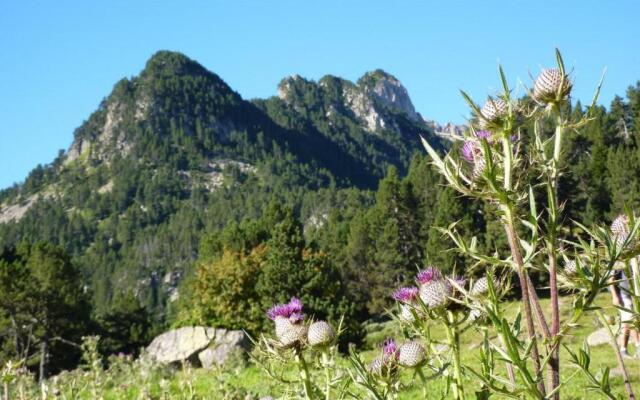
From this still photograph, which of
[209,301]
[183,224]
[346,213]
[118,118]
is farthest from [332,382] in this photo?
[118,118]

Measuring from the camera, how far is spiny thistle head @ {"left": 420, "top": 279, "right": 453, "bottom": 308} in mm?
2119

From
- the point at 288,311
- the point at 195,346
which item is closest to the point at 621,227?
the point at 288,311

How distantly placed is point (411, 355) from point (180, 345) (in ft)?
69.6

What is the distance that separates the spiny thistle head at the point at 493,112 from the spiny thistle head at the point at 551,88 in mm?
134

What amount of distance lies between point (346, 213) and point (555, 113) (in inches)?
2969

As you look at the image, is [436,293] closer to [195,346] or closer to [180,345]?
[195,346]

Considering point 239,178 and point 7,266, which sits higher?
point 239,178

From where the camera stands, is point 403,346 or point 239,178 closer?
point 403,346

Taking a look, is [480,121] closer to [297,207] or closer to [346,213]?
[346,213]

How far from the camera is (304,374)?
228cm

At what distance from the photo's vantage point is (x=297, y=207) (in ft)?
449

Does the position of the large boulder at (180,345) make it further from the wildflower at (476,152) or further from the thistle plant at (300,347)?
the wildflower at (476,152)

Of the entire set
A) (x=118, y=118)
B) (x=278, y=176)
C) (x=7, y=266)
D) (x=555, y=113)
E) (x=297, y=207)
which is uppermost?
(x=118, y=118)

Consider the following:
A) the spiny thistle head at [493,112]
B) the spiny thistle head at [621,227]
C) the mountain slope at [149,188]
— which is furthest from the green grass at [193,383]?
the mountain slope at [149,188]
